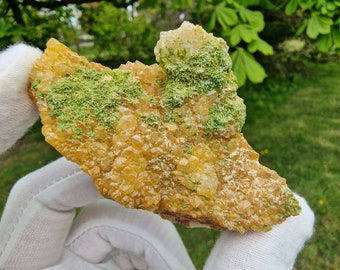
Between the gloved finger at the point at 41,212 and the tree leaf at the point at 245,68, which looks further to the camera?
the tree leaf at the point at 245,68

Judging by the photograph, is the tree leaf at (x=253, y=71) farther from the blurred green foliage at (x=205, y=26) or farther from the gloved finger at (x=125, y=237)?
the gloved finger at (x=125, y=237)

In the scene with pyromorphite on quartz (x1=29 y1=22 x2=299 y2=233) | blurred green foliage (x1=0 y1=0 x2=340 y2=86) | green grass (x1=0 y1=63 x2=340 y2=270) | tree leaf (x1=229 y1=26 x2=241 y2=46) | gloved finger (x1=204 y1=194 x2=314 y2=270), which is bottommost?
green grass (x1=0 y1=63 x2=340 y2=270)

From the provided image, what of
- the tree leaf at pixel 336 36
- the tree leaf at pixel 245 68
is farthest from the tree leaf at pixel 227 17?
the tree leaf at pixel 336 36

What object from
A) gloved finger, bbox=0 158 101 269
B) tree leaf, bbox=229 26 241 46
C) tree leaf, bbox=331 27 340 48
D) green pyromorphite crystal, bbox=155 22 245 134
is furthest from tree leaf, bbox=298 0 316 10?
gloved finger, bbox=0 158 101 269

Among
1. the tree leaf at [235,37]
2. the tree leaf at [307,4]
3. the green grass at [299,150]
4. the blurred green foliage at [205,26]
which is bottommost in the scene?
the green grass at [299,150]

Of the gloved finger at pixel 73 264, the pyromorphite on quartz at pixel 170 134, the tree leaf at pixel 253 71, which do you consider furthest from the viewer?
the tree leaf at pixel 253 71

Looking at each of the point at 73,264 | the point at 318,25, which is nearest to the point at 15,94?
the point at 73,264

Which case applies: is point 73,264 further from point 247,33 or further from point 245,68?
point 247,33

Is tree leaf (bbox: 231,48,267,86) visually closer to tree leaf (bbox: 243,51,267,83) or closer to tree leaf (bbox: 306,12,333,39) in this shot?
tree leaf (bbox: 243,51,267,83)
